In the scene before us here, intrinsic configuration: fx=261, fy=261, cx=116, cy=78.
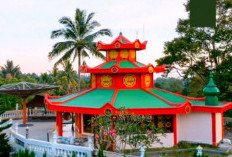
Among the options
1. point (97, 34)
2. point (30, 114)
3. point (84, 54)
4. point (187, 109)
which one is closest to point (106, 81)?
point (187, 109)

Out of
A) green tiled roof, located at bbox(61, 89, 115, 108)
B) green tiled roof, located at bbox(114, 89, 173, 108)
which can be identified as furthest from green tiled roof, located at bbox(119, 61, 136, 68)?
green tiled roof, located at bbox(61, 89, 115, 108)

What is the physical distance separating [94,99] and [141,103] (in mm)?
2807

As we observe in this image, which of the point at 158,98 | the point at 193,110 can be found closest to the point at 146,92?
the point at 158,98

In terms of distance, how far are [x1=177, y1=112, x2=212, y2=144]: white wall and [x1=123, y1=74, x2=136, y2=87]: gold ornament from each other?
3.34 m

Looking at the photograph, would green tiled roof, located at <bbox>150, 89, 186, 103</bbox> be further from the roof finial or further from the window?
the window

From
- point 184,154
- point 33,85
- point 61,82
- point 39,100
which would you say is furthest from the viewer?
point 61,82

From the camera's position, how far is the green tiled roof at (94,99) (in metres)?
14.1

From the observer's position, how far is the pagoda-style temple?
13.5 meters

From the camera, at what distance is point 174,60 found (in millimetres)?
22312

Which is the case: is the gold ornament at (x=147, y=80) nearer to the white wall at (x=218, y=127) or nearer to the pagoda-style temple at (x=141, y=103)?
the pagoda-style temple at (x=141, y=103)

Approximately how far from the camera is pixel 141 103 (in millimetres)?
13852

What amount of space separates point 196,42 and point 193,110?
9.19 meters

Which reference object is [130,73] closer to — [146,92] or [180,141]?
[146,92]

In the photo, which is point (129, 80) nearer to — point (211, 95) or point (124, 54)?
point (124, 54)
